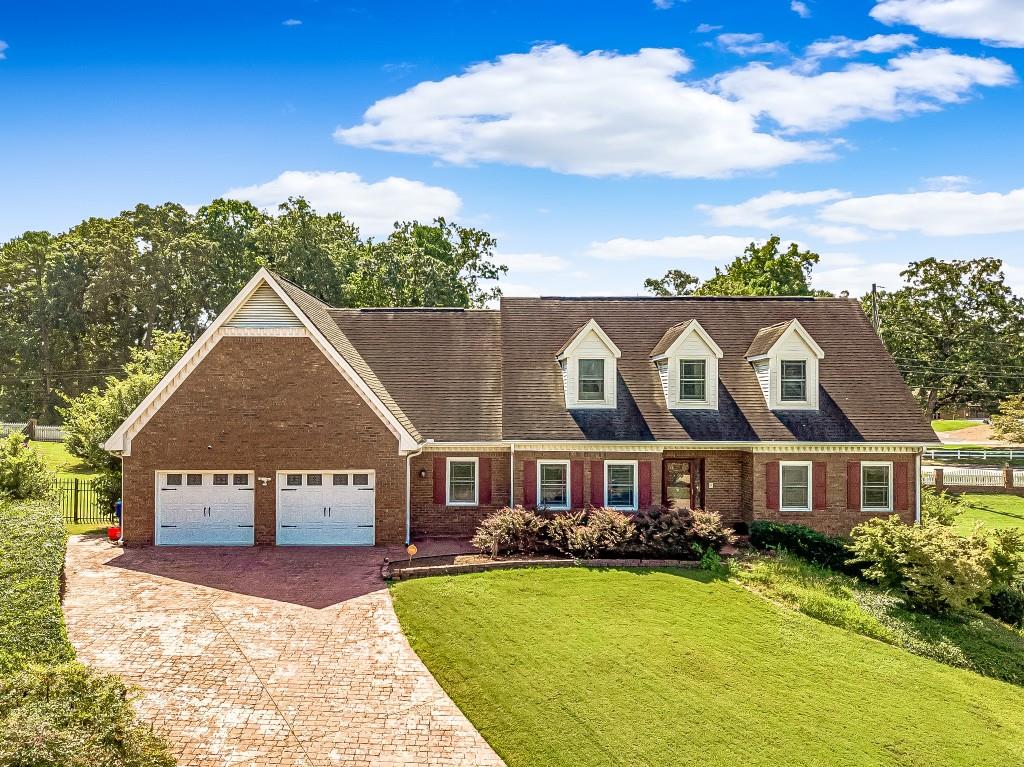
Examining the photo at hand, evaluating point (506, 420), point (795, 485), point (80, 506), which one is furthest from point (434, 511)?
point (80, 506)

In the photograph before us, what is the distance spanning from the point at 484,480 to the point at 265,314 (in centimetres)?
787

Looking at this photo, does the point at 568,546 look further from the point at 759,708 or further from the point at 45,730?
the point at 45,730

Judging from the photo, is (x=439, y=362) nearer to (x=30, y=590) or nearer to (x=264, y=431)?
(x=264, y=431)

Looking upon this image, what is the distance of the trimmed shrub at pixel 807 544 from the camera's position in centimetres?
1830

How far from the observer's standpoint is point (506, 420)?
20.5m

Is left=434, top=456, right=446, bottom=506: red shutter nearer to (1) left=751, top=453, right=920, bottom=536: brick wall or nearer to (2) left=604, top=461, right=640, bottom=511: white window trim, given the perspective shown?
(2) left=604, top=461, right=640, bottom=511: white window trim

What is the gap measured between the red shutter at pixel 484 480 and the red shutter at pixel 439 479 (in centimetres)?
114

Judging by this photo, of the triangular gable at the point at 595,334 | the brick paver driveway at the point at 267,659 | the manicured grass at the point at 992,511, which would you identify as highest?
the triangular gable at the point at 595,334

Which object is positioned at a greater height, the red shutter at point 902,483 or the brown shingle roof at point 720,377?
the brown shingle roof at point 720,377

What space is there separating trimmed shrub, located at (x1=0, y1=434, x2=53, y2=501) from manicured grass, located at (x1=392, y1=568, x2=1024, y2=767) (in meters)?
14.2

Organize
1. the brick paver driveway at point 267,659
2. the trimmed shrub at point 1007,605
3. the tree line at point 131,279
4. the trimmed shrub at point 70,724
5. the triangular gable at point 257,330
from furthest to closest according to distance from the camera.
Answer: the tree line at point 131,279, the triangular gable at point 257,330, the trimmed shrub at point 1007,605, the brick paver driveway at point 267,659, the trimmed shrub at point 70,724

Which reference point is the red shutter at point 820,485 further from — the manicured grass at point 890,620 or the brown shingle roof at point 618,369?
the manicured grass at point 890,620

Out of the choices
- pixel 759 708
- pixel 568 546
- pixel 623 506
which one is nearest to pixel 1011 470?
pixel 623 506

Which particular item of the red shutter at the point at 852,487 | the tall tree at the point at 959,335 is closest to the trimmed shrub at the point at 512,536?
the red shutter at the point at 852,487
